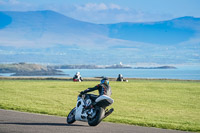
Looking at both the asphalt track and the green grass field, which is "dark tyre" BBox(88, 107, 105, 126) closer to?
the asphalt track

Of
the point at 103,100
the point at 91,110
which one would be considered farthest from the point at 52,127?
the point at 103,100

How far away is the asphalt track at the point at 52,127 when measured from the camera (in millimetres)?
15352

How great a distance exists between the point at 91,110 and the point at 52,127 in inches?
69.1

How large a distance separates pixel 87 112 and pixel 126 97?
23.3 metres

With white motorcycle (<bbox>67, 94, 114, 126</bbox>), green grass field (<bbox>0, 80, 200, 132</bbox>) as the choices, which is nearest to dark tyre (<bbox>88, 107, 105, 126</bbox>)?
white motorcycle (<bbox>67, 94, 114, 126</bbox>)

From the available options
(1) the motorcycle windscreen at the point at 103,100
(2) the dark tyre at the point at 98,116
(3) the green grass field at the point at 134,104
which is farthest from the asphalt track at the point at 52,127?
(3) the green grass field at the point at 134,104

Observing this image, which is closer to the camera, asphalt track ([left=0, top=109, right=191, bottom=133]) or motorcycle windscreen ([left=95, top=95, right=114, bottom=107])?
asphalt track ([left=0, top=109, right=191, bottom=133])

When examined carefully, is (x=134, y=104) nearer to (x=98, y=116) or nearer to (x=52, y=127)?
(x=98, y=116)

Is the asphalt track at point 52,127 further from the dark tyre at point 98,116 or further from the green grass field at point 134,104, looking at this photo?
the green grass field at point 134,104

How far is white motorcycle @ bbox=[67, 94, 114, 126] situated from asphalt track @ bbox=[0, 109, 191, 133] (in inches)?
11.5

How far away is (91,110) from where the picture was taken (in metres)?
16.8

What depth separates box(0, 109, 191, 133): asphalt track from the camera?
50.4 ft

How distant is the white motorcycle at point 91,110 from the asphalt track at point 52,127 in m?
0.29

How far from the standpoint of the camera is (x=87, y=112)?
1691 cm
